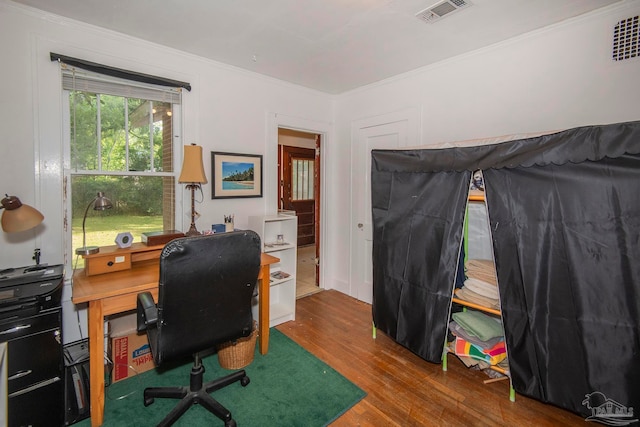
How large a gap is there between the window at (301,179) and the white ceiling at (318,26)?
11.3 feet

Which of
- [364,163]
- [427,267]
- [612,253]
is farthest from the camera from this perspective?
[364,163]

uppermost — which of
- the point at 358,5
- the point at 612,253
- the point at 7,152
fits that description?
the point at 358,5

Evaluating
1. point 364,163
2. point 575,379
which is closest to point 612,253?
point 575,379

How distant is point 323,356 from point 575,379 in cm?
166

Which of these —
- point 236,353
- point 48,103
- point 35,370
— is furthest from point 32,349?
point 48,103

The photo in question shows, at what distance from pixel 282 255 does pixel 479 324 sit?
206 cm

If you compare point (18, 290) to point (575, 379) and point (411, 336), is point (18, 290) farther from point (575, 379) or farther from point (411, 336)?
point (575, 379)

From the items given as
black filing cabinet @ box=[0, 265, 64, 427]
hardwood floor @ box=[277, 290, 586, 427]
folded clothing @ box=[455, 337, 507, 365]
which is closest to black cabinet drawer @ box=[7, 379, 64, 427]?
black filing cabinet @ box=[0, 265, 64, 427]

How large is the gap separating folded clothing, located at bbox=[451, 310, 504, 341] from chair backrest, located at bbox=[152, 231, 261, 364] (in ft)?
5.20

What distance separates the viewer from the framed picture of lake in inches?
117

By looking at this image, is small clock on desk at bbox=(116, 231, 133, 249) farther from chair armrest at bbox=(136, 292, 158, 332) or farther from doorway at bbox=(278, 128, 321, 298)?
doorway at bbox=(278, 128, 321, 298)

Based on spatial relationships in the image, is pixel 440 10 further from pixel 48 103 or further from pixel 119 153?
pixel 48 103

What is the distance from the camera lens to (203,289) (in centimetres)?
162

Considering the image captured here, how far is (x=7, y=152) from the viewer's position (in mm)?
2029
